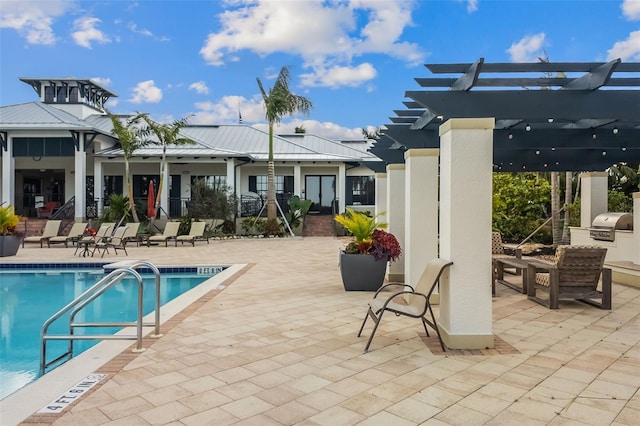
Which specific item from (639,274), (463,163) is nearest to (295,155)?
(639,274)

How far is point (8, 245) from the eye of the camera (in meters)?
14.6

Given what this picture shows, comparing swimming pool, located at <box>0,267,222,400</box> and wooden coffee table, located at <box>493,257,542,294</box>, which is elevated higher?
wooden coffee table, located at <box>493,257,542,294</box>

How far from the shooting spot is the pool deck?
3146 millimetres

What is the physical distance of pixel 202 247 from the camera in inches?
699

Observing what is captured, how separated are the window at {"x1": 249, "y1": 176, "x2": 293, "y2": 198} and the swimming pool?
13.7 metres

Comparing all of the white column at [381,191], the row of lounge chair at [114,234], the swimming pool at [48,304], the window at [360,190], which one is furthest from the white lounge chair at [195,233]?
the window at [360,190]

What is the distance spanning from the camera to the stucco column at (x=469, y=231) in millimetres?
4613

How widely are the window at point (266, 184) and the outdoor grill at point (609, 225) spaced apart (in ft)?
56.5

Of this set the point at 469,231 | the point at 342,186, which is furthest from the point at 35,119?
the point at 469,231

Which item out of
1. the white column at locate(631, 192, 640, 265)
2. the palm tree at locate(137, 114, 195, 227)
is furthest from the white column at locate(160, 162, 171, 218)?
the white column at locate(631, 192, 640, 265)

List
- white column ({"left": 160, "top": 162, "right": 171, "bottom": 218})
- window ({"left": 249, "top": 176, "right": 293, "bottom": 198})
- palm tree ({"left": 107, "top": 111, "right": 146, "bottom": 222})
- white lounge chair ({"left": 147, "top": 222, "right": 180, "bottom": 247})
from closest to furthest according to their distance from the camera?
white lounge chair ({"left": 147, "top": 222, "right": 180, "bottom": 247})
palm tree ({"left": 107, "top": 111, "right": 146, "bottom": 222})
white column ({"left": 160, "top": 162, "right": 171, "bottom": 218})
window ({"left": 249, "top": 176, "right": 293, "bottom": 198})

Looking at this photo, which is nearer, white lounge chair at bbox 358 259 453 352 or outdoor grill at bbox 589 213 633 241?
white lounge chair at bbox 358 259 453 352

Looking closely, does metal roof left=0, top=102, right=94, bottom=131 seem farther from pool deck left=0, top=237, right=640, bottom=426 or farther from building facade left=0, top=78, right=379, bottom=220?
pool deck left=0, top=237, right=640, bottom=426

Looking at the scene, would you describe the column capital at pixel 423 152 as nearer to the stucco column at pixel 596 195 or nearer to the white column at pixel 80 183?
the stucco column at pixel 596 195
